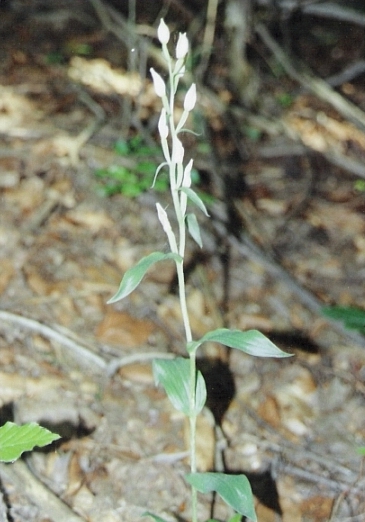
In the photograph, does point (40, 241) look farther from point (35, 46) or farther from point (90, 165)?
point (35, 46)

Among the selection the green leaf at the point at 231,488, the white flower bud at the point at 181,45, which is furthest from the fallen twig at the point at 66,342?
the white flower bud at the point at 181,45

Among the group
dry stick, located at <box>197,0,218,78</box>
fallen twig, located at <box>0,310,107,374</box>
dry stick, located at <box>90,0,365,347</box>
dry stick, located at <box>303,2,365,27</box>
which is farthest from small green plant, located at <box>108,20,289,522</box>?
dry stick, located at <box>197,0,218,78</box>

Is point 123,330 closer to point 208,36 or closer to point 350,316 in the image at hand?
point 350,316

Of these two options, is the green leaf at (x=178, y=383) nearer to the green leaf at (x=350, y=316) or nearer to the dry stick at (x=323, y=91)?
the green leaf at (x=350, y=316)

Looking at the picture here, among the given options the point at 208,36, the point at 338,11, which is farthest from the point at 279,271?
the point at 208,36

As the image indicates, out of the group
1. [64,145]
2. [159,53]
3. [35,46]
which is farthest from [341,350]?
[35,46]

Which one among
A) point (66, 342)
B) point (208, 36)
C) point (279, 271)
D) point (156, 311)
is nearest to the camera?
point (66, 342)

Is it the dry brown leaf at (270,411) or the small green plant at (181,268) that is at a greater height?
the small green plant at (181,268)
